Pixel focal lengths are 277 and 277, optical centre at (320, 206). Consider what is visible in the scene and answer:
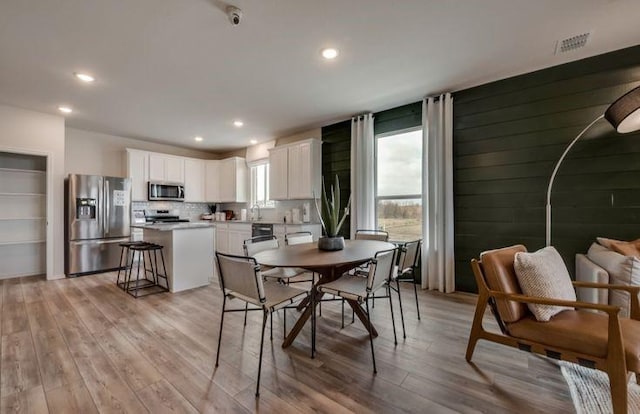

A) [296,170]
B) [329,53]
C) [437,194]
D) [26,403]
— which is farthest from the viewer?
[296,170]

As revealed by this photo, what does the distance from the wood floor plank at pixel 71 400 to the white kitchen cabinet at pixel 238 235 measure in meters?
3.84

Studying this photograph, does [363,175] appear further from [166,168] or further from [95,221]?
[95,221]

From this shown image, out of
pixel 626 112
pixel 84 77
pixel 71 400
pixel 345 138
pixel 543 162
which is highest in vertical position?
pixel 84 77

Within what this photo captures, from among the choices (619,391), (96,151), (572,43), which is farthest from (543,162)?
(96,151)

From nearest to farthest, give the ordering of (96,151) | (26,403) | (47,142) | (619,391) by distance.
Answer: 1. (619,391)
2. (26,403)
3. (47,142)
4. (96,151)

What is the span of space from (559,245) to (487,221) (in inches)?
28.4

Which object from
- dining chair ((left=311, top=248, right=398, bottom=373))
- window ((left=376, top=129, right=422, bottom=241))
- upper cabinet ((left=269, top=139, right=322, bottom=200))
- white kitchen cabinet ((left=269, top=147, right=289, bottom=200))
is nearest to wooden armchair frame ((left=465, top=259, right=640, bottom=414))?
dining chair ((left=311, top=248, right=398, bottom=373))

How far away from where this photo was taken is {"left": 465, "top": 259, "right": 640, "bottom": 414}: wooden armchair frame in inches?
54.3

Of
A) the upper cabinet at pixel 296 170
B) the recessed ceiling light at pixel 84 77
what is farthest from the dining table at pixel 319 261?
the recessed ceiling light at pixel 84 77

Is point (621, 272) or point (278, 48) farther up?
point (278, 48)

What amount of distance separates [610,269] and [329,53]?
9.89 feet

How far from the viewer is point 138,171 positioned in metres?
5.60

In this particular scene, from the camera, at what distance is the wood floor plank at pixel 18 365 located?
1785 mm

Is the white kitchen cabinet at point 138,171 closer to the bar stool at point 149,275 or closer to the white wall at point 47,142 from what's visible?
the white wall at point 47,142
